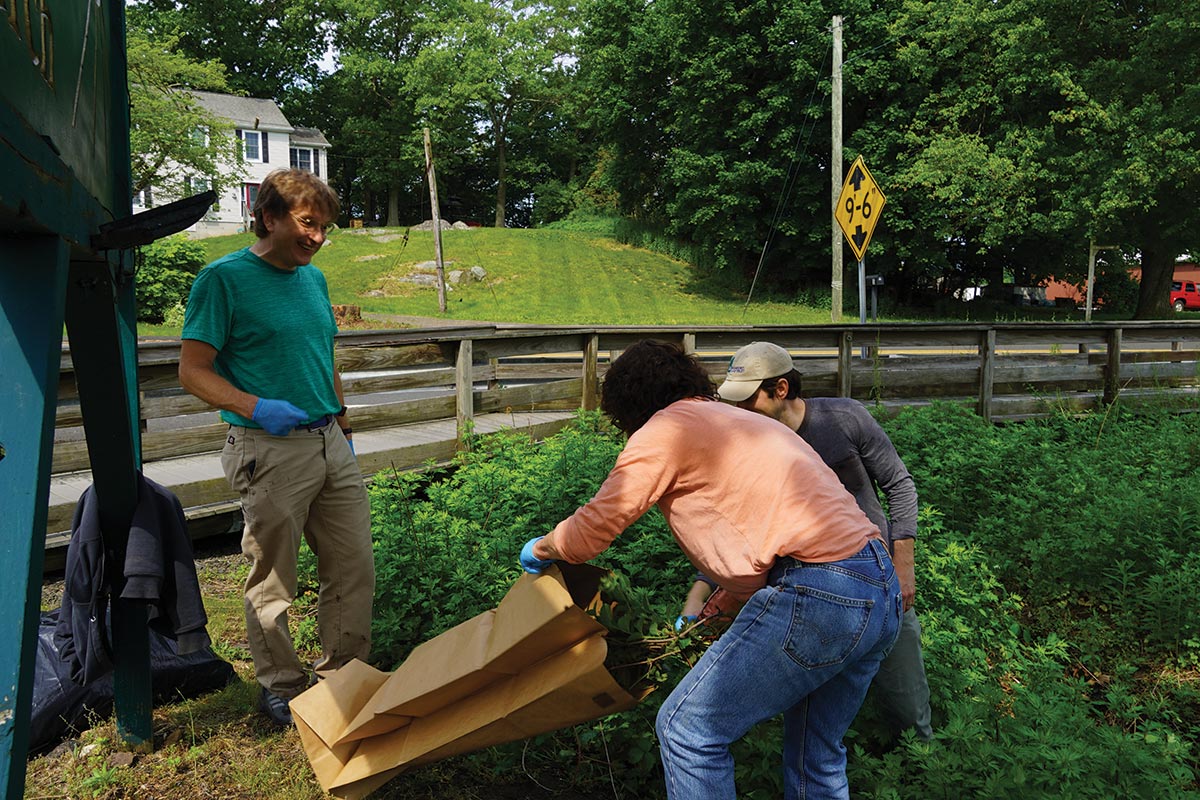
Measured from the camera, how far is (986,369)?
984 centimetres

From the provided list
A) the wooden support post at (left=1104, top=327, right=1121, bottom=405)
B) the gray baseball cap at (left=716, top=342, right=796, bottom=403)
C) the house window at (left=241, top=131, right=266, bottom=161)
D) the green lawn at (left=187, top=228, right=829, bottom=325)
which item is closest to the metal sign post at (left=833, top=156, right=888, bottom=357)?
the wooden support post at (left=1104, top=327, right=1121, bottom=405)

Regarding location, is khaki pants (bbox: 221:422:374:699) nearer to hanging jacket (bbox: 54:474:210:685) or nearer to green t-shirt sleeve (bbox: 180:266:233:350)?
hanging jacket (bbox: 54:474:210:685)

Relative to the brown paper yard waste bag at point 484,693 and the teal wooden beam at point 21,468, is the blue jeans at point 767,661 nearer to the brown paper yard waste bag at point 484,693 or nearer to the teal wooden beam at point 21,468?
the brown paper yard waste bag at point 484,693

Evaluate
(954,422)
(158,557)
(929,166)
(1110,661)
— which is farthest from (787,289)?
(158,557)

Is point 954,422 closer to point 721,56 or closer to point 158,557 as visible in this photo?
point 158,557

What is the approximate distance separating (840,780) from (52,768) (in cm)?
273

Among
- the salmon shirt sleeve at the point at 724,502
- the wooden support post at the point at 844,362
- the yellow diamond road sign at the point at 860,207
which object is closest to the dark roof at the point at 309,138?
the yellow diamond road sign at the point at 860,207

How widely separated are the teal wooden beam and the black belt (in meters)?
1.85

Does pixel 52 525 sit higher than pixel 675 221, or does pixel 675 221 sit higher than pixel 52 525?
pixel 675 221

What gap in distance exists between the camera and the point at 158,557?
9.77ft

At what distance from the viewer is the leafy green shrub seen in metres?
20.5

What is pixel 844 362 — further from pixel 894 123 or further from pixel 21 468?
pixel 894 123

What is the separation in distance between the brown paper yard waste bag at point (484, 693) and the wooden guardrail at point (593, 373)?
3.11 metres

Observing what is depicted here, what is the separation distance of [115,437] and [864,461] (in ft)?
8.72
